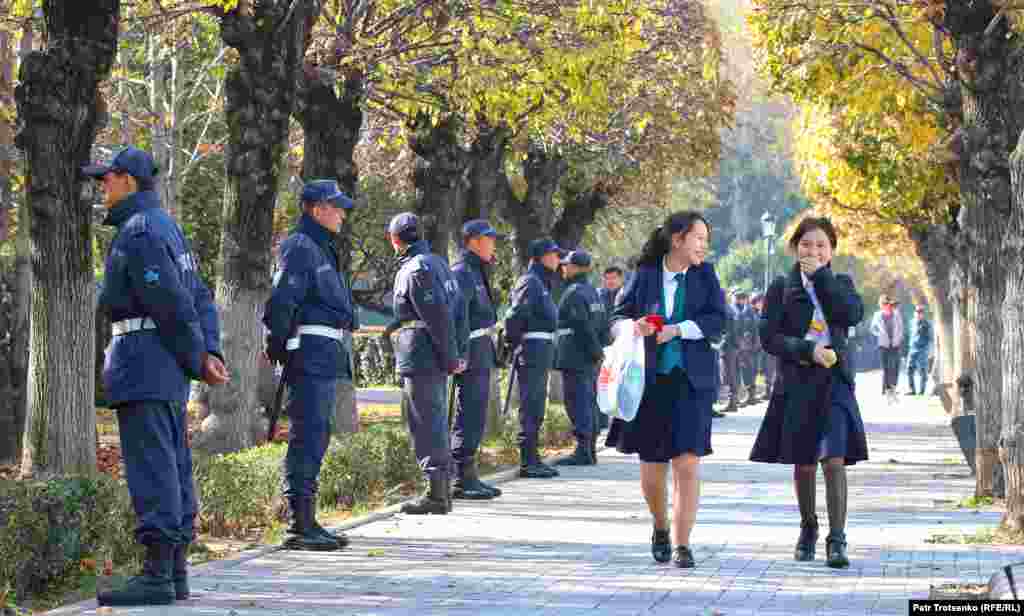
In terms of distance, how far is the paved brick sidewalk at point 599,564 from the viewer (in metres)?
8.91

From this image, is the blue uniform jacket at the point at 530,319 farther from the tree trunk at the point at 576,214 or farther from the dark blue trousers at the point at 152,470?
the tree trunk at the point at 576,214

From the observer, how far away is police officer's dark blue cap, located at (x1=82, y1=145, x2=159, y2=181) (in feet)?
29.3

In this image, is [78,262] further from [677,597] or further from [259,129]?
[677,597]

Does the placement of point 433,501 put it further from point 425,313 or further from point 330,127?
point 330,127

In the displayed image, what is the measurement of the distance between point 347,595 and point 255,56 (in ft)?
19.5

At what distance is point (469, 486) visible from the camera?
14820 mm

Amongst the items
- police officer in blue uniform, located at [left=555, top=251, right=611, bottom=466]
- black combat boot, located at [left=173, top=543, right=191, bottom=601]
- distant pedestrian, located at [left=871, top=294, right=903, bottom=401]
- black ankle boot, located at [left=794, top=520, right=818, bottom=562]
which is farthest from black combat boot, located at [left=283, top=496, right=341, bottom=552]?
distant pedestrian, located at [left=871, top=294, right=903, bottom=401]

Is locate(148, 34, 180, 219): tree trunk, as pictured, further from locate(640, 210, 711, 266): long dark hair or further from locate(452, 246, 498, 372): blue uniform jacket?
locate(640, 210, 711, 266): long dark hair

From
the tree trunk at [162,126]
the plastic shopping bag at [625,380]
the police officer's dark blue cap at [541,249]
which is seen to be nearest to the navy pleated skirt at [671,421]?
the plastic shopping bag at [625,380]

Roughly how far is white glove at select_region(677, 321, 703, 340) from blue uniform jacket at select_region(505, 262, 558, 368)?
671 cm

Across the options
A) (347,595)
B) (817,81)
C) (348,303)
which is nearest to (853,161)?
(817,81)

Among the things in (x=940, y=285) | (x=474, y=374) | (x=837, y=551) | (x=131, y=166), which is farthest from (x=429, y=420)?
(x=940, y=285)

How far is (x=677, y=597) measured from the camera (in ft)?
30.1

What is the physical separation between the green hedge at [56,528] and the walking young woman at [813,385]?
3587 mm
